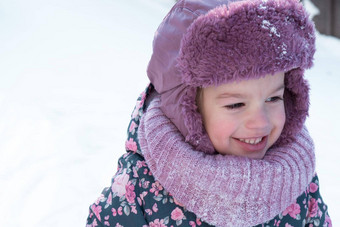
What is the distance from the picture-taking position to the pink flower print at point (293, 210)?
4.32 feet

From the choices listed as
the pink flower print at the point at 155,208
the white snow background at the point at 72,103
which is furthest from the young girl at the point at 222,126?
the white snow background at the point at 72,103

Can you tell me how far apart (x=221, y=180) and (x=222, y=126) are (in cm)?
13

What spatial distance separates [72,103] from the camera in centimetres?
331

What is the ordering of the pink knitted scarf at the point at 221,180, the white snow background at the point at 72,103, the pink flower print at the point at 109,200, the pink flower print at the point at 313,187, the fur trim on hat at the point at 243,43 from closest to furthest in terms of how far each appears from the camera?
the fur trim on hat at the point at 243,43 < the pink knitted scarf at the point at 221,180 < the pink flower print at the point at 109,200 < the pink flower print at the point at 313,187 < the white snow background at the point at 72,103

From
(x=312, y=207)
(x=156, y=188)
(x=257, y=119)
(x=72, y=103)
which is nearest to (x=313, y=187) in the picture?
(x=312, y=207)

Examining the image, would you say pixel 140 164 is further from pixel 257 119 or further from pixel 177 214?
pixel 257 119

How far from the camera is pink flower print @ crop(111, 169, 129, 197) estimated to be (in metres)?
1.27

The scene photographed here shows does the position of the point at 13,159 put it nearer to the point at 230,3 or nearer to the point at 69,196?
the point at 69,196

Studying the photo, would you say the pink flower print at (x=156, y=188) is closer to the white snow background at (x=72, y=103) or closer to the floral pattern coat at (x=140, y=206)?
the floral pattern coat at (x=140, y=206)

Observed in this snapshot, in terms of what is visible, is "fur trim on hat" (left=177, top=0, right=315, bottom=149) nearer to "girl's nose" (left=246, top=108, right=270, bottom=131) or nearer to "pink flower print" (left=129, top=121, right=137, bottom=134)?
"girl's nose" (left=246, top=108, right=270, bottom=131)

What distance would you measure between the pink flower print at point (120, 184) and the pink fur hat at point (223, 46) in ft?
0.69

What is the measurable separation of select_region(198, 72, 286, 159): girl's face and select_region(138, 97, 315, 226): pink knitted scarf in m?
0.04

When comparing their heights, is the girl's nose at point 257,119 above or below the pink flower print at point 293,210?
above

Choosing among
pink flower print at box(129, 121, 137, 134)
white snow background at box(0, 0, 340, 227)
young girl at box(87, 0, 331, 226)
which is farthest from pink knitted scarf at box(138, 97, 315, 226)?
white snow background at box(0, 0, 340, 227)
